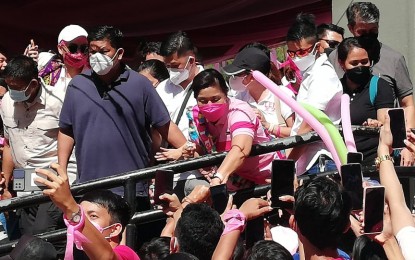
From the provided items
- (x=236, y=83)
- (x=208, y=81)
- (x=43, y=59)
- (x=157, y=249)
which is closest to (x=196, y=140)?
(x=208, y=81)

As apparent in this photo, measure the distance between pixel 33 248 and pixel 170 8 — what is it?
20.7ft

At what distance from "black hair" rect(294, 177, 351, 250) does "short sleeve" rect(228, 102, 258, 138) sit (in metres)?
1.53

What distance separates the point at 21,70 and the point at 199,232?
2758 mm

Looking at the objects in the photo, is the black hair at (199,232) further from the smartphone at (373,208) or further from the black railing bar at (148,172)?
the black railing bar at (148,172)

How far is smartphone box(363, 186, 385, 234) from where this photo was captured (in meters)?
3.78

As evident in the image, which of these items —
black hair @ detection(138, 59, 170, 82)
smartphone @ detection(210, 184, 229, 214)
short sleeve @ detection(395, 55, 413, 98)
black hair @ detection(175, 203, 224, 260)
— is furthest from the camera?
black hair @ detection(138, 59, 170, 82)

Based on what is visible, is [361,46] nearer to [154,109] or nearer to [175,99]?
[175,99]

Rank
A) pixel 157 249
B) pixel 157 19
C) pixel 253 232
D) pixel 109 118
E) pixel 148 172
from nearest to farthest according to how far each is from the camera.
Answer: pixel 253 232, pixel 157 249, pixel 148 172, pixel 109 118, pixel 157 19

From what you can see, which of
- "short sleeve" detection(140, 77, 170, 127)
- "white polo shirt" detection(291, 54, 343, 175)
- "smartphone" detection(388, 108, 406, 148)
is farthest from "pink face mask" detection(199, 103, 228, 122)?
"smartphone" detection(388, 108, 406, 148)

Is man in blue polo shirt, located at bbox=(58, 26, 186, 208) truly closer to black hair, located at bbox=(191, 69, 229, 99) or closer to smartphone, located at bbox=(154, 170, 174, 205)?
black hair, located at bbox=(191, 69, 229, 99)

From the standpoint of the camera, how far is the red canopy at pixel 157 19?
394 inches

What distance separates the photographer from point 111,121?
5723mm

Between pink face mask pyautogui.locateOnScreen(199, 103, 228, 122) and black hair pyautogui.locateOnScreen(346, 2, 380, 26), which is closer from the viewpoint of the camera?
pink face mask pyautogui.locateOnScreen(199, 103, 228, 122)

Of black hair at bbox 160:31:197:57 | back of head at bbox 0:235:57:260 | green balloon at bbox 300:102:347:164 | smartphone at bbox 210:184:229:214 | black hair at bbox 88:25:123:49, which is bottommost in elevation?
back of head at bbox 0:235:57:260
